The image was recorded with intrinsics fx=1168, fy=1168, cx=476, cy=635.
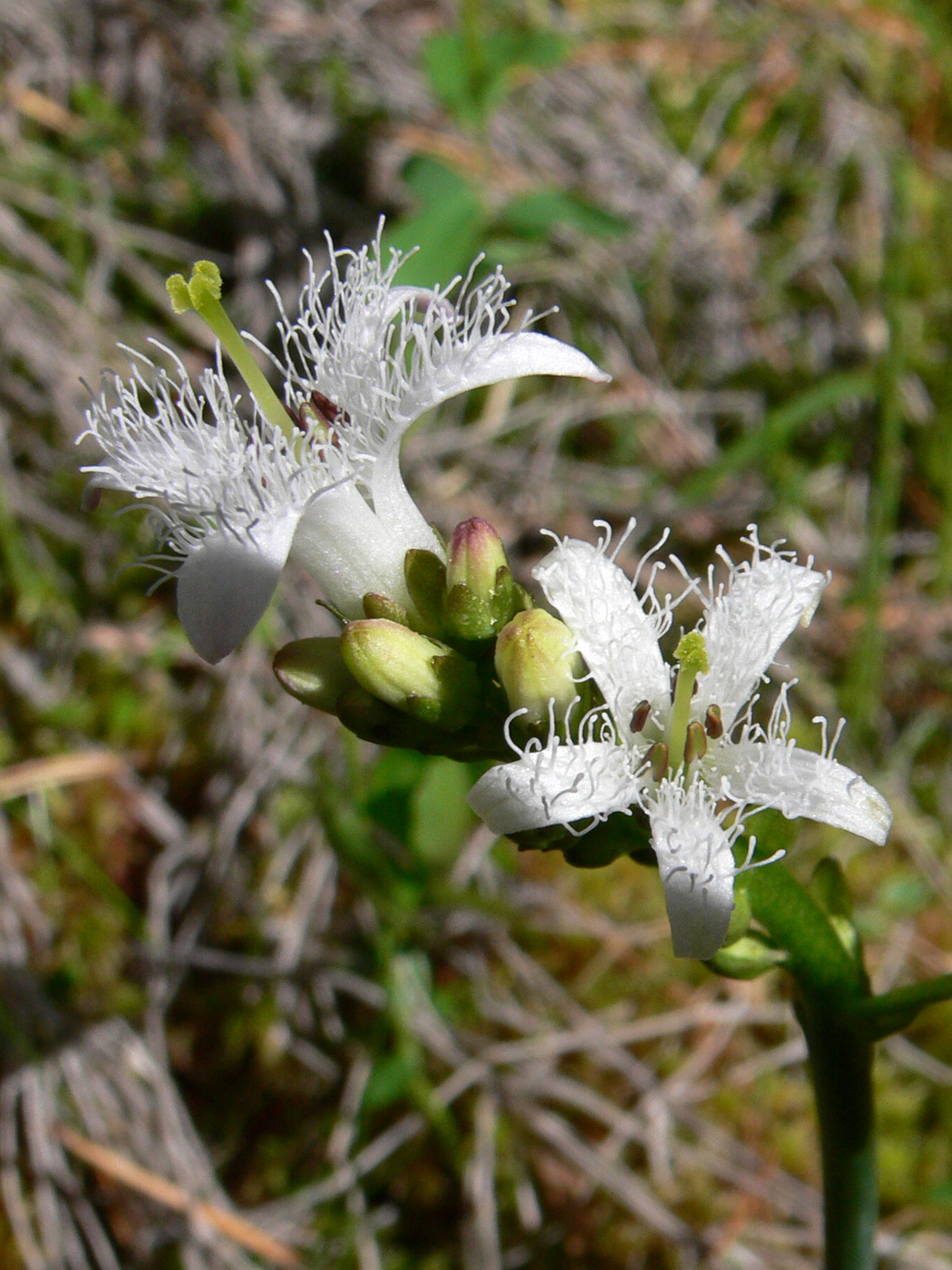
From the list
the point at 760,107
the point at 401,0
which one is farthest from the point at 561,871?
the point at 401,0

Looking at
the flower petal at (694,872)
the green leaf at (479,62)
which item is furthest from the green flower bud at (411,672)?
the green leaf at (479,62)

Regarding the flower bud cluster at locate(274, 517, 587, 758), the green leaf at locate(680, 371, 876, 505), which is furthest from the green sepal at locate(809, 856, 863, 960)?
the green leaf at locate(680, 371, 876, 505)

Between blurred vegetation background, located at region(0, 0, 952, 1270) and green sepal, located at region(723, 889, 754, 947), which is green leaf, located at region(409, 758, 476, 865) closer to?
blurred vegetation background, located at region(0, 0, 952, 1270)

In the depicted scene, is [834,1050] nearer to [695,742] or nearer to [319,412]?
[695,742]

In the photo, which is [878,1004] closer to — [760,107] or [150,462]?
[150,462]

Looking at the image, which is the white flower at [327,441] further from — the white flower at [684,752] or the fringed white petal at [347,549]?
the white flower at [684,752]

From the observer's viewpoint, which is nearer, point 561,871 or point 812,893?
point 812,893

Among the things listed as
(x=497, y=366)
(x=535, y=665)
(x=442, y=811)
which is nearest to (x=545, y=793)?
(x=535, y=665)
